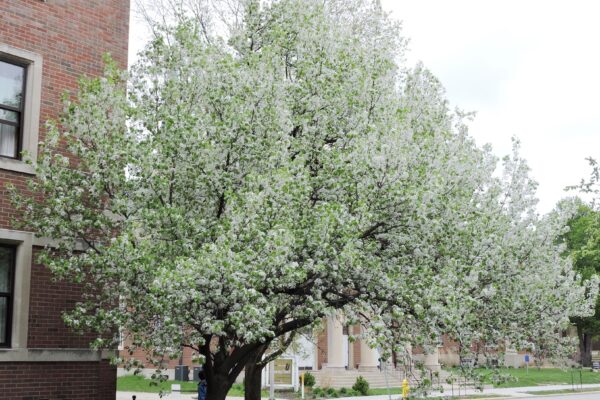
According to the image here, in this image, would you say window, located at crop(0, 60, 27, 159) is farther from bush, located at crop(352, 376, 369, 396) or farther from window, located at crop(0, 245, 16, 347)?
bush, located at crop(352, 376, 369, 396)

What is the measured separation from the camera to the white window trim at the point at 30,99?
14406 millimetres

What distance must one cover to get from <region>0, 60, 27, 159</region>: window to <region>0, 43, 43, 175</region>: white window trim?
0.11 meters

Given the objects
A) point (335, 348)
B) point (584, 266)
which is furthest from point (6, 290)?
point (584, 266)

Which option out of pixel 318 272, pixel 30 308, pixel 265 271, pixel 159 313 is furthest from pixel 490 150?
pixel 30 308

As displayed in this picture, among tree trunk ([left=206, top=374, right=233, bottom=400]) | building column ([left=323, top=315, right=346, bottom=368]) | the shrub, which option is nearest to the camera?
tree trunk ([left=206, top=374, right=233, bottom=400])

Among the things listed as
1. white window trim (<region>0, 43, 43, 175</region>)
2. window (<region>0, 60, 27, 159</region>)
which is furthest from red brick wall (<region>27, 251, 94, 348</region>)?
window (<region>0, 60, 27, 159</region>)

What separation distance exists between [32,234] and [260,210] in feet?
17.1

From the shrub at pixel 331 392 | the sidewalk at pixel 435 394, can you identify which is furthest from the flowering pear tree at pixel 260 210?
the shrub at pixel 331 392

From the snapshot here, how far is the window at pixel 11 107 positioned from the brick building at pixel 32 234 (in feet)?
0.06

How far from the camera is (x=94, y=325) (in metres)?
12.8

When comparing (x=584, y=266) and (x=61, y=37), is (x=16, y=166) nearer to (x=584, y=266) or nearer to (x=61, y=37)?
(x=61, y=37)

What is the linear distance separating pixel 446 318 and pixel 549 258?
5.39m

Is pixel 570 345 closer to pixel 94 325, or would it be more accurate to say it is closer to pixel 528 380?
pixel 94 325

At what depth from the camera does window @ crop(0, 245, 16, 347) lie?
46.0 ft
